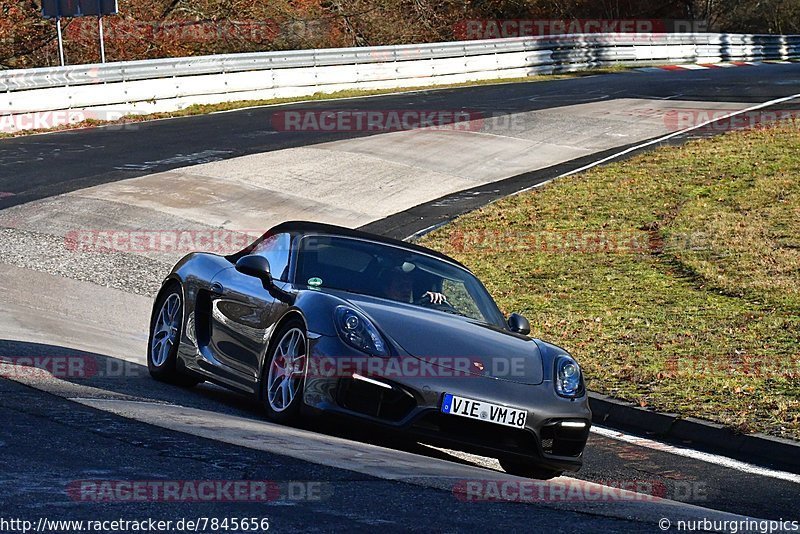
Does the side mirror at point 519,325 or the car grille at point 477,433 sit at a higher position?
the side mirror at point 519,325

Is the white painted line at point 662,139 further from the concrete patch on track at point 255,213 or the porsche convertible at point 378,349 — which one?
the porsche convertible at point 378,349

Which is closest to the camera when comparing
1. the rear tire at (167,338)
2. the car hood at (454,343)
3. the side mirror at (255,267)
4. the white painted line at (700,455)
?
the car hood at (454,343)

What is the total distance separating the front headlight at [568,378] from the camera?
7.51m

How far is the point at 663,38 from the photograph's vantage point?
4331cm

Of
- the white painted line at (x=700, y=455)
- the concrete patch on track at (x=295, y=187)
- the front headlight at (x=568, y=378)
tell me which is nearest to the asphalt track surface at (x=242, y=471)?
the white painted line at (x=700, y=455)

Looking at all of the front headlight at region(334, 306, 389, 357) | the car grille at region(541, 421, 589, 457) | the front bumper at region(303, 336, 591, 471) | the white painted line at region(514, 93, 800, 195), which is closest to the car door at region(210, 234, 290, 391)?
the front headlight at region(334, 306, 389, 357)

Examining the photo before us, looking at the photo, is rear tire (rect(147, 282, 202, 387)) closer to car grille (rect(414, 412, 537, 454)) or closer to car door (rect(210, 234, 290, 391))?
car door (rect(210, 234, 290, 391))

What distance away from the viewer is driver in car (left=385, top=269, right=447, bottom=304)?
8.17 meters

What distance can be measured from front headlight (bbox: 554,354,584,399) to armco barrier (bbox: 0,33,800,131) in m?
17.5

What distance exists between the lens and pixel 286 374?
7488mm

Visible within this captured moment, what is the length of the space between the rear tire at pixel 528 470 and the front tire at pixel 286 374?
4.10 feet

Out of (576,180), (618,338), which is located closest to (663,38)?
(576,180)

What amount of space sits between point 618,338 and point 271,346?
4784 millimetres

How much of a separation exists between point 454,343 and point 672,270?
25.9 ft
